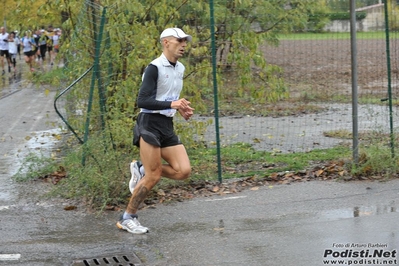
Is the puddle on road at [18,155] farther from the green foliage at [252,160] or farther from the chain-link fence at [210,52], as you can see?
the green foliage at [252,160]

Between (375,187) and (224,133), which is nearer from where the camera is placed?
(375,187)

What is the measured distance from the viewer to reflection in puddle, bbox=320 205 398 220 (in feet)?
25.3

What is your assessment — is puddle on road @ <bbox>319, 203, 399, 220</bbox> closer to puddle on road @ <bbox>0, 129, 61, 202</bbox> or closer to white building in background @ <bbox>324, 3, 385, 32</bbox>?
white building in background @ <bbox>324, 3, 385, 32</bbox>

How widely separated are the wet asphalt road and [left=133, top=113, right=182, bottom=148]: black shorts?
89 centimetres

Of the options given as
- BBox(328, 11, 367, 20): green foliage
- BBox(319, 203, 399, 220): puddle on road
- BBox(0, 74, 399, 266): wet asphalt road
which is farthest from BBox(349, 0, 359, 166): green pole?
BBox(319, 203, 399, 220): puddle on road

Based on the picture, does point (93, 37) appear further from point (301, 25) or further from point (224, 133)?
point (224, 133)

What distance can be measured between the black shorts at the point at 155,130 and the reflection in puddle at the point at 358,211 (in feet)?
5.94

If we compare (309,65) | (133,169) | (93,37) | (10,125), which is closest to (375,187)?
(133,169)

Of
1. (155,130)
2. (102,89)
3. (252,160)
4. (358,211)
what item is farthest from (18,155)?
(358,211)

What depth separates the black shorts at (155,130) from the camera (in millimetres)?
7234

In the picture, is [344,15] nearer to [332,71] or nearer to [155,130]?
[155,130]

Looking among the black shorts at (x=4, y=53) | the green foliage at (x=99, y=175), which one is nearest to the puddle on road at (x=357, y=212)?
the green foliage at (x=99, y=175)

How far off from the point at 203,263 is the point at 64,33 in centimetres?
494

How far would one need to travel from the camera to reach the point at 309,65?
25375 mm
